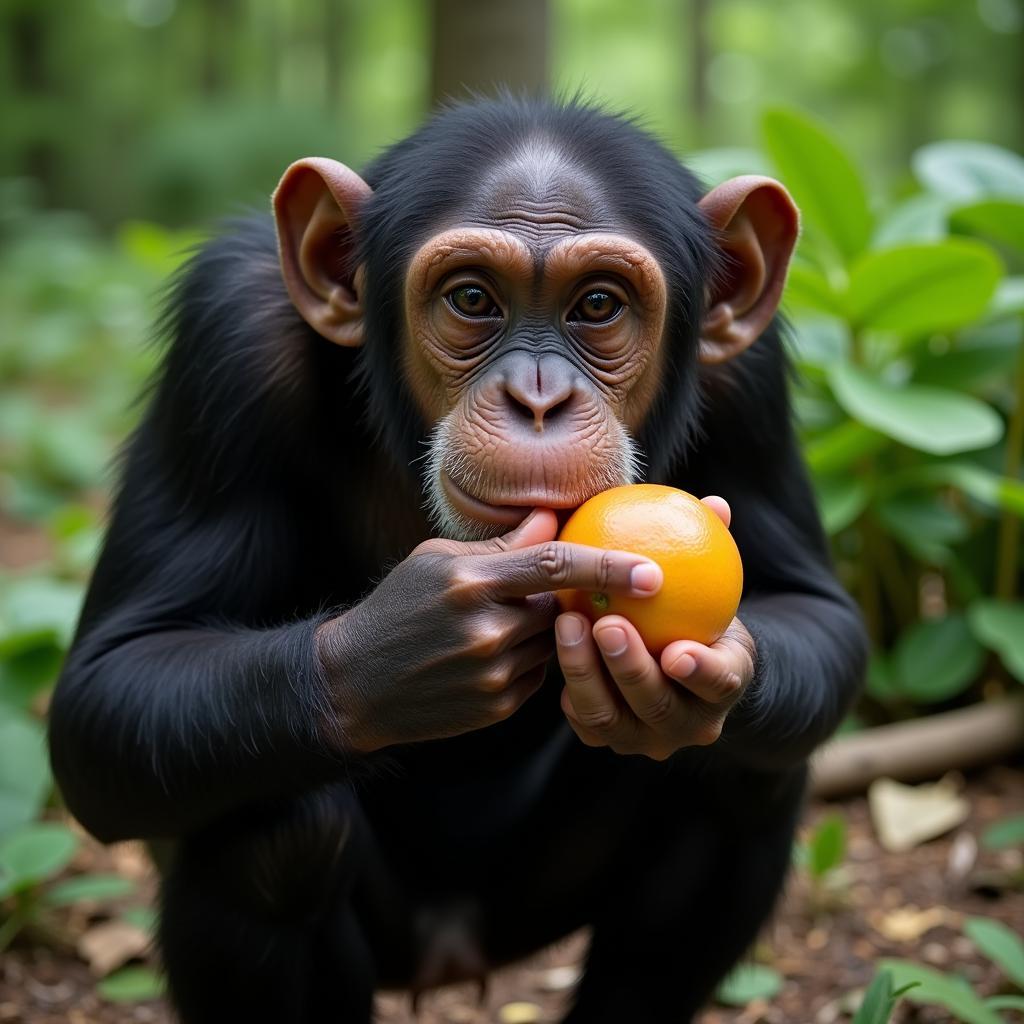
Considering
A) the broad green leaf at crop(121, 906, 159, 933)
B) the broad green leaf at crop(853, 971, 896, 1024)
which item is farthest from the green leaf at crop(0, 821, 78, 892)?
the broad green leaf at crop(853, 971, 896, 1024)

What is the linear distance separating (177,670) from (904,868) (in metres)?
3.04

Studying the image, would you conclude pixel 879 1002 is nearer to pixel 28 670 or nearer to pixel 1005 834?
pixel 1005 834

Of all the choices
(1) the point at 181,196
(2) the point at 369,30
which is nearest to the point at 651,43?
(2) the point at 369,30

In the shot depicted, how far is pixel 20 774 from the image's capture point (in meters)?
4.43

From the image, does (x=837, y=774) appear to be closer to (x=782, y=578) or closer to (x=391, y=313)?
(x=782, y=578)

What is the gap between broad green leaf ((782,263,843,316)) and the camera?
483 centimetres

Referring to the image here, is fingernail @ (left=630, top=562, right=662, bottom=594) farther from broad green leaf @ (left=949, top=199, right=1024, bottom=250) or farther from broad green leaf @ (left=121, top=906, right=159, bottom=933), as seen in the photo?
broad green leaf @ (left=949, top=199, right=1024, bottom=250)

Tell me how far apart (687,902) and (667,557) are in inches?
58.9

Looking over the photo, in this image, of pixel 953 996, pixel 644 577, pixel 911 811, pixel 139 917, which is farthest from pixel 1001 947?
pixel 139 917

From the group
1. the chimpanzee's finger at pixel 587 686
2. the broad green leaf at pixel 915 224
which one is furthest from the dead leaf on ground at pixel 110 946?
the broad green leaf at pixel 915 224

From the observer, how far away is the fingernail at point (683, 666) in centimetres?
235

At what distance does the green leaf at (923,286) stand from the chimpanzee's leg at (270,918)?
265cm

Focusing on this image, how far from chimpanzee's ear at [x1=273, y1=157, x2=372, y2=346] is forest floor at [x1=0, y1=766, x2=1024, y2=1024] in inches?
80.3

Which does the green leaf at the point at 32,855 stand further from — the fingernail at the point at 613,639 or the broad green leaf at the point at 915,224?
the broad green leaf at the point at 915,224
